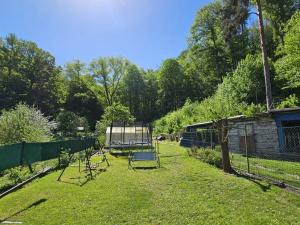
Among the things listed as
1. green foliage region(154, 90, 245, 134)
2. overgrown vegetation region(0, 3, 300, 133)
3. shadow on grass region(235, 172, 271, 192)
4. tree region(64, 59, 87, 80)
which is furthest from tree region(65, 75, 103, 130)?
shadow on grass region(235, 172, 271, 192)

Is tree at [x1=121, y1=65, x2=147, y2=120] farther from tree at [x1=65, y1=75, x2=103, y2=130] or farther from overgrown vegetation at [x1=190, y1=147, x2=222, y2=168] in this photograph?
overgrown vegetation at [x1=190, y1=147, x2=222, y2=168]

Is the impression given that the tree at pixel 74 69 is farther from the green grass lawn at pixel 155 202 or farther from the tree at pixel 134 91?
the green grass lawn at pixel 155 202

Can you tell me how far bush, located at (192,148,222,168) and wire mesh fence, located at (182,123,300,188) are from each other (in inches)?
24.7

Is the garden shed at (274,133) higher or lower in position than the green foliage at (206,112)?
lower

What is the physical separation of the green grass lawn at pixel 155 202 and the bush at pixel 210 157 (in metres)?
2.86

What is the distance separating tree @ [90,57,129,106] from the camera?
56.2m

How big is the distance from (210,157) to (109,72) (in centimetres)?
4623

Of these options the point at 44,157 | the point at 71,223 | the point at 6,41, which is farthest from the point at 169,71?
the point at 71,223

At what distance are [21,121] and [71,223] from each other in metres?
13.7

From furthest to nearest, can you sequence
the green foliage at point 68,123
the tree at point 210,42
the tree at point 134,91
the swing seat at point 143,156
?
the tree at point 134,91, the green foliage at point 68,123, the tree at point 210,42, the swing seat at point 143,156

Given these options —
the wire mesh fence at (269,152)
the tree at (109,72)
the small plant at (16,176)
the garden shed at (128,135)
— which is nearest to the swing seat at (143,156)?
the wire mesh fence at (269,152)

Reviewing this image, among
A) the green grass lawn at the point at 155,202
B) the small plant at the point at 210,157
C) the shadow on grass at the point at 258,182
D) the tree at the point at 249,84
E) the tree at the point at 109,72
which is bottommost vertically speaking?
the green grass lawn at the point at 155,202

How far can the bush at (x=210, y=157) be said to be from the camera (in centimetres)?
1256

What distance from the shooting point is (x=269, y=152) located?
1522cm
